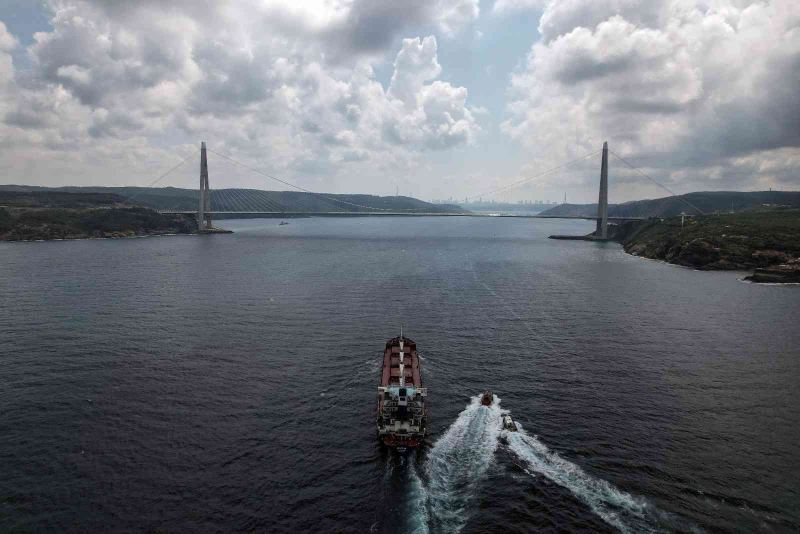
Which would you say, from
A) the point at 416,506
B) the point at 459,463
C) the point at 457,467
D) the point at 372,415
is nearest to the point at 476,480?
the point at 457,467

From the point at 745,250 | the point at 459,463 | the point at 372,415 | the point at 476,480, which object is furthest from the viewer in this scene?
the point at 745,250

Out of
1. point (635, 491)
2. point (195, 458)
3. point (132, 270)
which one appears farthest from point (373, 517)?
point (132, 270)

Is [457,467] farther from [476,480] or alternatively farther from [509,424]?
[509,424]

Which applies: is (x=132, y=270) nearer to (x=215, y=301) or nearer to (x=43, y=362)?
(x=215, y=301)

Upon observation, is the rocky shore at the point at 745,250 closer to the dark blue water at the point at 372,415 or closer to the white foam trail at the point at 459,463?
the dark blue water at the point at 372,415

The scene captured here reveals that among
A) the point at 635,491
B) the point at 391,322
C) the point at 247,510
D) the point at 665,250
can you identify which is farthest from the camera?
the point at 665,250

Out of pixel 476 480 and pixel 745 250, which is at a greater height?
pixel 745 250
